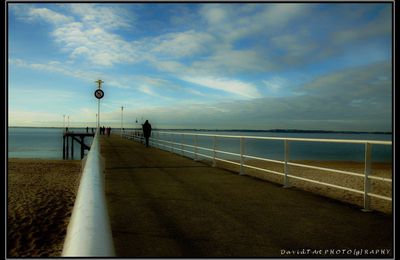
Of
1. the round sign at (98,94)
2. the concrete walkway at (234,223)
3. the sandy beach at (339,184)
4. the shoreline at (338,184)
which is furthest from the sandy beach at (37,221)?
the round sign at (98,94)

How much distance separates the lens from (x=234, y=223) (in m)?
4.77

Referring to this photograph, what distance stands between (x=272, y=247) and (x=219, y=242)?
592mm

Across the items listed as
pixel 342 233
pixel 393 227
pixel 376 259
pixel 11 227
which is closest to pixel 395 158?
pixel 393 227

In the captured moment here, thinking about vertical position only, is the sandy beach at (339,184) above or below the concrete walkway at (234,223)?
below

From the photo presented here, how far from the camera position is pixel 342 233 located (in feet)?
14.3

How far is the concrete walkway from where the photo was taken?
383 cm

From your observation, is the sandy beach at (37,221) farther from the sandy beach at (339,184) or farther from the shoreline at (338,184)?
the sandy beach at (339,184)

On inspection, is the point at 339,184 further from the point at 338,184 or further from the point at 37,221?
the point at 37,221

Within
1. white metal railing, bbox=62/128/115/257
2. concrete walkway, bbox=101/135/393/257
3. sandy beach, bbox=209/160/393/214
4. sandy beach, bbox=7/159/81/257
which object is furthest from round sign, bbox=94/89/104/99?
white metal railing, bbox=62/128/115/257


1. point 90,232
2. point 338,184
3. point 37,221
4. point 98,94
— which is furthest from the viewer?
point 98,94

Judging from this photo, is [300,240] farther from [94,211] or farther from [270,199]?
[94,211]

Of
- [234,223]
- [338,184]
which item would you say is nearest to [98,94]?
[338,184]

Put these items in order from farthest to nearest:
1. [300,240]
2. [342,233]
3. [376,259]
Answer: [342,233] → [300,240] → [376,259]

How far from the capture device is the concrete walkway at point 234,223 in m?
3.83
